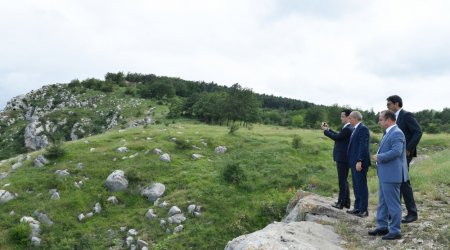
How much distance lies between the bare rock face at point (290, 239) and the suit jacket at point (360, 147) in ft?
7.34

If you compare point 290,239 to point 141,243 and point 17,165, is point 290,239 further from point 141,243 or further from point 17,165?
point 17,165

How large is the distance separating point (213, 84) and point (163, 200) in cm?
13024

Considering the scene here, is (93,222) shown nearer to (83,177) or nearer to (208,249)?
(83,177)

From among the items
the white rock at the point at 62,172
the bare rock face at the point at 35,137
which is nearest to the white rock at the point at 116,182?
the white rock at the point at 62,172

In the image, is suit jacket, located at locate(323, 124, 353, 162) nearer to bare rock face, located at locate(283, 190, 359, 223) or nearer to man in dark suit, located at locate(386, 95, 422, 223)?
bare rock face, located at locate(283, 190, 359, 223)

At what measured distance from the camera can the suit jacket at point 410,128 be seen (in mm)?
10734

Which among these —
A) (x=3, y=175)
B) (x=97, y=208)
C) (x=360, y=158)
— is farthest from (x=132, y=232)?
(x=360, y=158)

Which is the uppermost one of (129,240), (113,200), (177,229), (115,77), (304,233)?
(115,77)

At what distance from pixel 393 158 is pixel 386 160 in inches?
6.5

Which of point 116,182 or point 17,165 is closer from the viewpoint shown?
point 116,182

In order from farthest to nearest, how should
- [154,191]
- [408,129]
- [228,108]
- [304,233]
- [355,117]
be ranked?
1. [228,108]
2. [154,191]
3. [355,117]
4. [408,129]
5. [304,233]

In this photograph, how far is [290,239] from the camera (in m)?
8.65

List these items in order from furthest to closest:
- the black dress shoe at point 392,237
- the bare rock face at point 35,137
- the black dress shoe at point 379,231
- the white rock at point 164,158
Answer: the bare rock face at point 35,137
the white rock at point 164,158
the black dress shoe at point 379,231
the black dress shoe at point 392,237

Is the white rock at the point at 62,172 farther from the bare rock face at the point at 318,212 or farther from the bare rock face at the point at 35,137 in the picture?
the bare rock face at the point at 35,137
